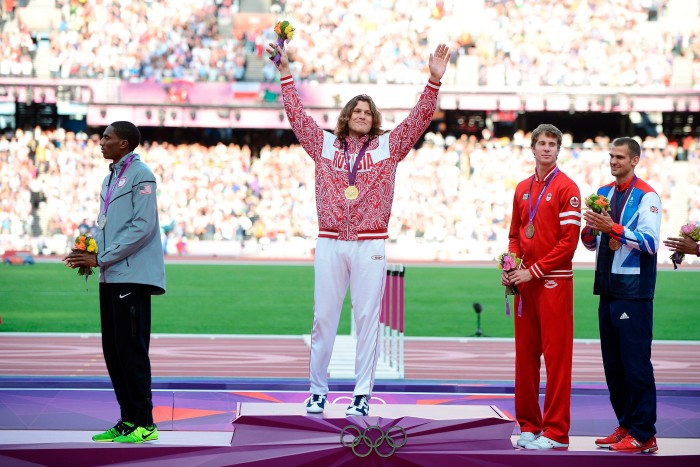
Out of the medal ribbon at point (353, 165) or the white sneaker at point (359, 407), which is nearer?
the white sneaker at point (359, 407)

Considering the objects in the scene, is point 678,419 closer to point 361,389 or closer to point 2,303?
point 361,389

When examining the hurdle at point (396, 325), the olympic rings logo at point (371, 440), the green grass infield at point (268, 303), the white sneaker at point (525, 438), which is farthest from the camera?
the green grass infield at point (268, 303)

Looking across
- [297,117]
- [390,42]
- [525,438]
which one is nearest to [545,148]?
[297,117]

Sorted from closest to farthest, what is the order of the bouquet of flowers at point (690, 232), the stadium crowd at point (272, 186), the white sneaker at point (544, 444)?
the white sneaker at point (544, 444) → the bouquet of flowers at point (690, 232) → the stadium crowd at point (272, 186)

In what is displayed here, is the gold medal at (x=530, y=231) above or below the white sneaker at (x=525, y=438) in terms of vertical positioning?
above

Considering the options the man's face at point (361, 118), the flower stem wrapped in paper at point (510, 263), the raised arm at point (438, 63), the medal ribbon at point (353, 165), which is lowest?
the flower stem wrapped in paper at point (510, 263)

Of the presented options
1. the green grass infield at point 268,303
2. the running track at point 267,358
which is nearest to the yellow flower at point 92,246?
the running track at point 267,358

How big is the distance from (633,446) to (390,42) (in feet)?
98.2

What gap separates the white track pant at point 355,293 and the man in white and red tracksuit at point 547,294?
81 centimetres

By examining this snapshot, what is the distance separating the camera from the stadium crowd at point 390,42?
34.5 meters

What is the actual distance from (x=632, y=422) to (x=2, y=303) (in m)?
13.3

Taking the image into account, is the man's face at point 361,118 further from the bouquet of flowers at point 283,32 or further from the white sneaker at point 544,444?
the white sneaker at point 544,444

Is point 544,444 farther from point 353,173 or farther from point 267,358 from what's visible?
point 267,358

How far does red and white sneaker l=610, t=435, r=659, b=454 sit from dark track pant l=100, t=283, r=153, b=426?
2.74 m
